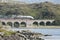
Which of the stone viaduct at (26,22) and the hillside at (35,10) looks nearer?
the stone viaduct at (26,22)

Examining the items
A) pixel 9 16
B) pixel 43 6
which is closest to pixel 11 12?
pixel 9 16

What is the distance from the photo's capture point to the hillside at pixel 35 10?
7804cm

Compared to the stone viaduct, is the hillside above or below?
above

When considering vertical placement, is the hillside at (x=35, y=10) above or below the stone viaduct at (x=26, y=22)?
above

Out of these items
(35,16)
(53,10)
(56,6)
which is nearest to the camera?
(35,16)

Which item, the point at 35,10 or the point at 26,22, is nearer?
the point at 26,22

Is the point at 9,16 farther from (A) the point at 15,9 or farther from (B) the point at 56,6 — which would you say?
(B) the point at 56,6

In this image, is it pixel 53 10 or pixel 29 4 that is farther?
pixel 29 4

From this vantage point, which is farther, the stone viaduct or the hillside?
the hillside

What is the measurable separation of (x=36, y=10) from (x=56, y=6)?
296 inches

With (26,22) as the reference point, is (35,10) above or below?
above

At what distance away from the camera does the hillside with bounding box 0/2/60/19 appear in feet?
Answer: 256

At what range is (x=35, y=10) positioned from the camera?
275ft

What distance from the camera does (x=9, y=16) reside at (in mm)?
75062
